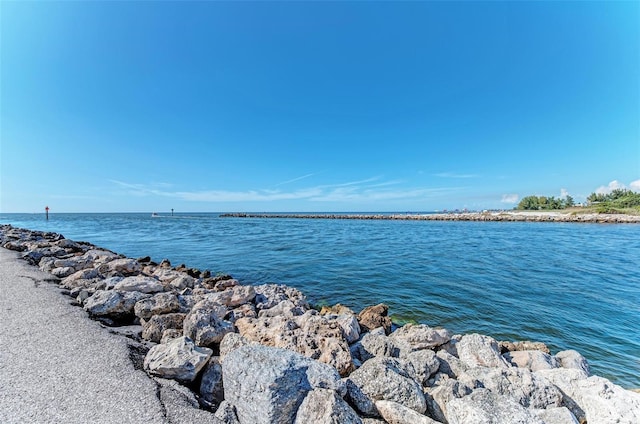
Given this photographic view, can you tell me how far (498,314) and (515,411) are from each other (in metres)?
5.36

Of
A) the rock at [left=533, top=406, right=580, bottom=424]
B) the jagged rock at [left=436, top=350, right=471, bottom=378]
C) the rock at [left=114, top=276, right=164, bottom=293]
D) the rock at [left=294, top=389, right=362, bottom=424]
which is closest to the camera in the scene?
the rock at [left=294, top=389, right=362, bottom=424]

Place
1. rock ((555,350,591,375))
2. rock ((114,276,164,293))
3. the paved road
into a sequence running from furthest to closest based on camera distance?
rock ((114,276,164,293)) < rock ((555,350,591,375)) < the paved road

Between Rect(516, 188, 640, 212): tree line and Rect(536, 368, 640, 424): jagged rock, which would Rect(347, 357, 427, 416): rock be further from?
Rect(516, 188, 640, 212): tree line

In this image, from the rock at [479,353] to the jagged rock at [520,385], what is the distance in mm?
534

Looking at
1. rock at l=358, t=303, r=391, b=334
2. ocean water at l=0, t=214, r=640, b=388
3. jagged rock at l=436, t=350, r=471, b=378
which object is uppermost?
jagged rock at l=436, t=350, r=471, b=378

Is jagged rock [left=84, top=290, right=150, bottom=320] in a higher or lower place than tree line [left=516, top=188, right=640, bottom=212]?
lower

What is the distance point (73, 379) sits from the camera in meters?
2.69

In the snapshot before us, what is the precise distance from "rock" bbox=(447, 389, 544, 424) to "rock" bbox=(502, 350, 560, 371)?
226 centimetres

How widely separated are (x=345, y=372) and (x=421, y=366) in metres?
1.06

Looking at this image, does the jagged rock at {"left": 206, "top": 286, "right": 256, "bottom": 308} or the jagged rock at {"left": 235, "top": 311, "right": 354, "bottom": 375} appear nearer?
the jagged rock at {"left": 235, "top": 311, "right": 354, "bottom": 375}

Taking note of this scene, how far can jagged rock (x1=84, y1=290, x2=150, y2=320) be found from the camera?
462cm

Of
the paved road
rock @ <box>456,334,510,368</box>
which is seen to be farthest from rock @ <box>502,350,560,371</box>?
the paved road

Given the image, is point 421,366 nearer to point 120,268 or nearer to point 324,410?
point 324,410

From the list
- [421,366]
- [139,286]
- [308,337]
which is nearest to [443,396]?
[421,366]
